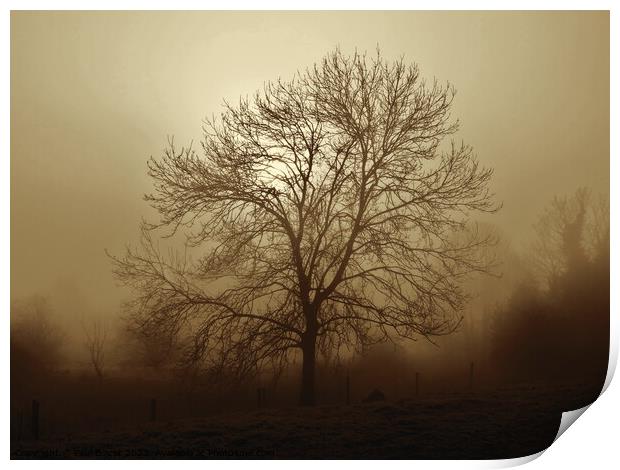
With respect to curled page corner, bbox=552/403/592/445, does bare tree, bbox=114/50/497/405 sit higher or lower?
higher

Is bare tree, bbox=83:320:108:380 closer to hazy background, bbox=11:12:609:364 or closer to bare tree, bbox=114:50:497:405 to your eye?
hazy background, bbox=11:12:609:364

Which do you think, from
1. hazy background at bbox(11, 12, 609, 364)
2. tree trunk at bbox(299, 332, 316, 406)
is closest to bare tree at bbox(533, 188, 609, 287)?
hazy background at bbox(11, 12, 609, 364)

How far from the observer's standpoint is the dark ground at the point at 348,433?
5809mm

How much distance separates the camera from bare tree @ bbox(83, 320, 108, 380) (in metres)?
5.75

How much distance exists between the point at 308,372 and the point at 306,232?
997 millimetres

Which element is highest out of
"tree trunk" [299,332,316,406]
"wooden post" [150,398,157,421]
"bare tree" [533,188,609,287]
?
"bare tree" [533,188,609,287]

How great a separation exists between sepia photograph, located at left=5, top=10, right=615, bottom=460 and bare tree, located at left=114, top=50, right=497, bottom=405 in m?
0.02

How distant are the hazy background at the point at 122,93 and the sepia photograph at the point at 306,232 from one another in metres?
0.02

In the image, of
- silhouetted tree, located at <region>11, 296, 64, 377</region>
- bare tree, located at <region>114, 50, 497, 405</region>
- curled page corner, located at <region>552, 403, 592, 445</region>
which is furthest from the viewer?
curled page corner, located at <region>552, 403, 592, 445</region>

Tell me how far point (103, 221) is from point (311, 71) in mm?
1806

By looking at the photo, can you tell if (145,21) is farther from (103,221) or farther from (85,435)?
(85,435)

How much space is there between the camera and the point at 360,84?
19.4ft

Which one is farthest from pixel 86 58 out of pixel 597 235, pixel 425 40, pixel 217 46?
pixel 597 235

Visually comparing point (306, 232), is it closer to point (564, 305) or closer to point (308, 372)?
point (308, 372)
